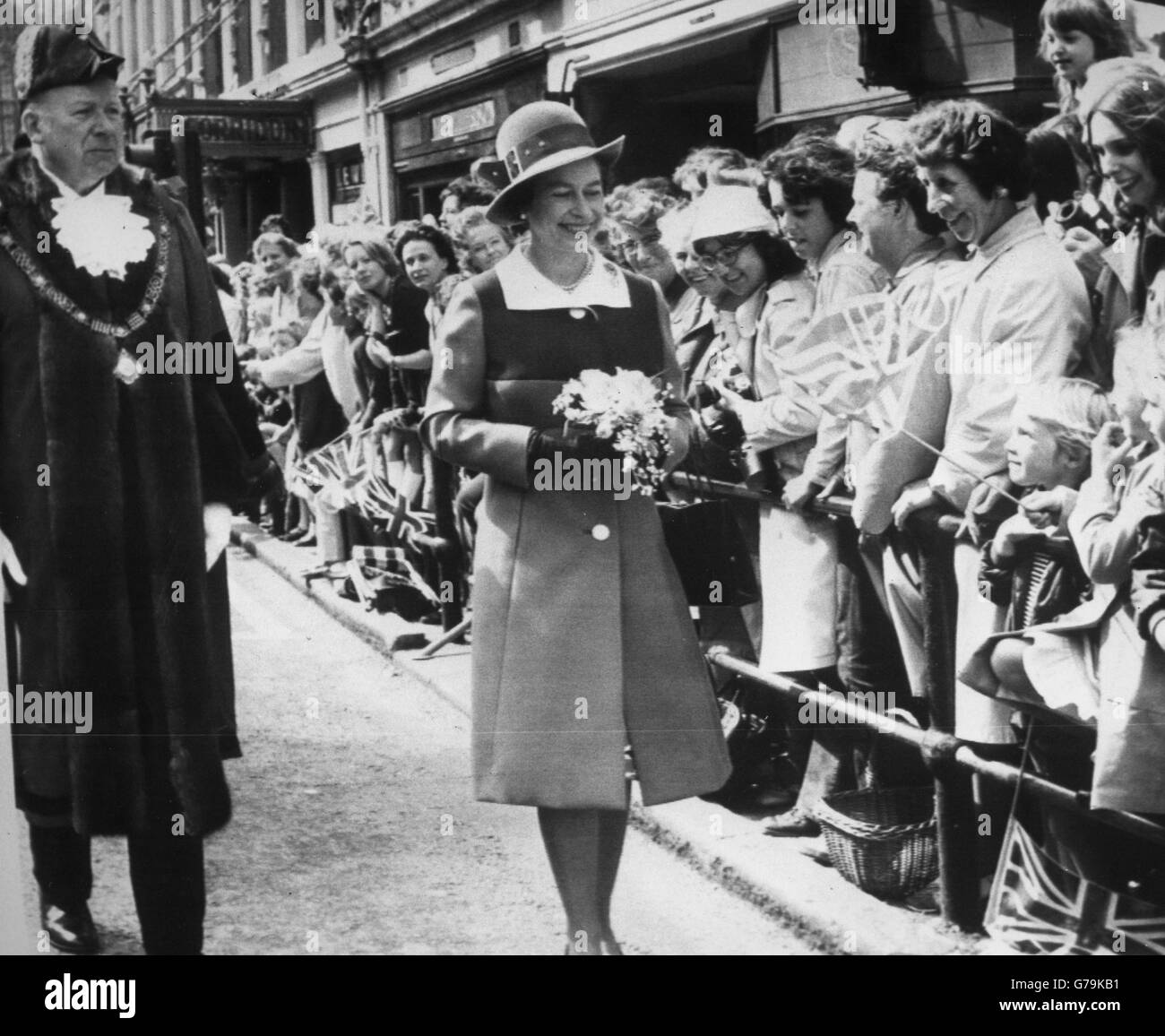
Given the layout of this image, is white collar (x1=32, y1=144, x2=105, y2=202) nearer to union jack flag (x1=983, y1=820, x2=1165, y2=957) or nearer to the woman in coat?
the woman in coat

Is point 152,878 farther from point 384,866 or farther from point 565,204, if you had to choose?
point 565,204

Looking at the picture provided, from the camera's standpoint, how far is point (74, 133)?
394 cm

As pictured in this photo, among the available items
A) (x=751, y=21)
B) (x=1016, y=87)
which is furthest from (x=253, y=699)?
(x=1016, y=87)

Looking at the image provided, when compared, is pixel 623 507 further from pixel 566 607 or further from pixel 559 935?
pixel 559 935

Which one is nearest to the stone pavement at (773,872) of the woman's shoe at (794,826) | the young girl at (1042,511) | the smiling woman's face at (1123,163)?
the woman's shoe at (794,826)

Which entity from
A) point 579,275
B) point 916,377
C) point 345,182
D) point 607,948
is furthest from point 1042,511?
point 345,182

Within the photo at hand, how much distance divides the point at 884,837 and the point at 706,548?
0.76 m

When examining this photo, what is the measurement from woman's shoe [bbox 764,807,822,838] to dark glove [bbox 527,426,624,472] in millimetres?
1188

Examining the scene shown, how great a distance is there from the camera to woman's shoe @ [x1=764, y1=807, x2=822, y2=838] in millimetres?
4531

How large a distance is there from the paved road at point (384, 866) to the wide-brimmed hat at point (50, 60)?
1132 millimetres

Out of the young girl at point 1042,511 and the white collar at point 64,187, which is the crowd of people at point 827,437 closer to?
the young girl at point 1042,511

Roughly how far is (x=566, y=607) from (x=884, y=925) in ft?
3.34

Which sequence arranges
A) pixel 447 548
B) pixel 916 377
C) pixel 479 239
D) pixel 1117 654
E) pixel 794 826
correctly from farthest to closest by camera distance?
pixel 447 548, pixel 794 826, pixel 479 239, pixel 916 377, pixel 1117 654

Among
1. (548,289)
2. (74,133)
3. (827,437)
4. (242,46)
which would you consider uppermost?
(242,46)
